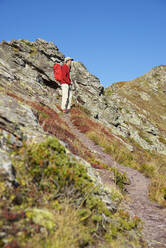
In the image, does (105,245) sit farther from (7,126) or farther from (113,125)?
(113,125)

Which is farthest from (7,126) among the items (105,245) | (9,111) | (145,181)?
(145,181)

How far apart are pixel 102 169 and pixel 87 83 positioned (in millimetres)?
25959

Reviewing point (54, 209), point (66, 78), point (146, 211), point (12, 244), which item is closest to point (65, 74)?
point (66, 78)

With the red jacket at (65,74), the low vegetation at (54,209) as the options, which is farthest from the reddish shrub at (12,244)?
the red jacket at (65,74)

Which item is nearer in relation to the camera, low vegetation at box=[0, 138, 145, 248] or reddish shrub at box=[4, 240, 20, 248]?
reddish shrub at box=[4, 240, 20, 248]

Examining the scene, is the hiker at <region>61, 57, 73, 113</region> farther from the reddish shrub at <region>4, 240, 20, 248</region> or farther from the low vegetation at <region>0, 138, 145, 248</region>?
the reddish shrub at <region>4, 240, 20, 248</region>

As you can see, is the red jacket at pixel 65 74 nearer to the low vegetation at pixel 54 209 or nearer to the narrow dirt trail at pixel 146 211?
the narrow dirt trail at pixel 146 211

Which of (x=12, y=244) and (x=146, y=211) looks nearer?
(x=12, y=244)

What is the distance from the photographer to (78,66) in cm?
3331

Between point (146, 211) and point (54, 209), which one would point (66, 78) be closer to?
point (146, 211)

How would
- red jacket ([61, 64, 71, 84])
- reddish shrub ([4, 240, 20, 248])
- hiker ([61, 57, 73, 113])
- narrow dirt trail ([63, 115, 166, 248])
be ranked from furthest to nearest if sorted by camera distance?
red jacket ([61, 64, 71, 84]) → hiker ([61, 57, 73, 113]) → narrow dirt trail ([63, 115, 166, 248]) → reddish shrub ([4, 240, 20, 248])

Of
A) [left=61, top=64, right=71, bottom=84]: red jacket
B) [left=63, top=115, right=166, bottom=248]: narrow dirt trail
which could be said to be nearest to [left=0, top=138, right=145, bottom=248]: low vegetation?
Answer: [left=63, top=115, right=166, bottom=248]: narrow dirt trail

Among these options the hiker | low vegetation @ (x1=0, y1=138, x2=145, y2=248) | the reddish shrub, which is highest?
the hiker

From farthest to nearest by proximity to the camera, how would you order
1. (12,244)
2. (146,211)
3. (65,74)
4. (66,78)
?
(66,78) < (65,74) < (146,211) < (12,244)
